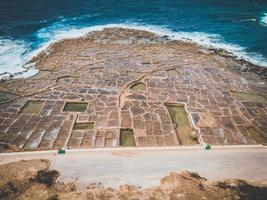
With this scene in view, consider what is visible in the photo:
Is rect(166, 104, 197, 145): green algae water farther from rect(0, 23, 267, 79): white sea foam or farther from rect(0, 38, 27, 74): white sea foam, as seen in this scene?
rect(0, 38, 27, 74): white sea foam

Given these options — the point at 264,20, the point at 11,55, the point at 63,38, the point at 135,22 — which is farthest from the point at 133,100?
the point at 264,20

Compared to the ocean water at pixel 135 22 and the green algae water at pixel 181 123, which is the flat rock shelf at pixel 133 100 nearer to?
the green algae water at pixel 181 123

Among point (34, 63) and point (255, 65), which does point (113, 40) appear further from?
point (255, 65)

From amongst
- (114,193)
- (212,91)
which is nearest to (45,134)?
(114,193)

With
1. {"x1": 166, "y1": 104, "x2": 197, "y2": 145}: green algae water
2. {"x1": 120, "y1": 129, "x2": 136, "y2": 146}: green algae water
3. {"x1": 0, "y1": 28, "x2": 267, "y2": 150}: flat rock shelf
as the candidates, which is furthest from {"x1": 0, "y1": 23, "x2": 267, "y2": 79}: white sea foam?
{"x1": 166, "y1": 104, "x2": 197, "y2": 145}: green algae water

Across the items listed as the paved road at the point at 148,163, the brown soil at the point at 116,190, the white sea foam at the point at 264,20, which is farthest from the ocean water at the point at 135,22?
the brown soil at the point at 116,190

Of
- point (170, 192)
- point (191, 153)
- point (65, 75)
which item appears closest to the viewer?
point (170, 192)
